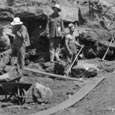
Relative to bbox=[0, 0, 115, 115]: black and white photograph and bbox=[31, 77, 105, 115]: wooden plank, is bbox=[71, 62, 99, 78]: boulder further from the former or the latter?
bbox=[31, 77, 105, 115]: wooden plank

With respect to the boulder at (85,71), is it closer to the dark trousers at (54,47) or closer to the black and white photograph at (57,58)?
the black and white photograph at (57,58)

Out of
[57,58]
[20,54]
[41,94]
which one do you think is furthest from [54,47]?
[41,94]

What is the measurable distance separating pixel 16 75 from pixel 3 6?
5.72 metres

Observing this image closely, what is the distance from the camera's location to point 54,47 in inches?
635

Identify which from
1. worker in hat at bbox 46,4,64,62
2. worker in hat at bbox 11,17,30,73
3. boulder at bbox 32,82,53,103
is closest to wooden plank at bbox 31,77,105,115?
boulder at bbox 32,82,53,103

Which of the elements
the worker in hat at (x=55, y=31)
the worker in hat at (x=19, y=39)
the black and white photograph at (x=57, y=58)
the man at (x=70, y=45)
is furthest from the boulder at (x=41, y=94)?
the worker in hat at (x=55, y=31)

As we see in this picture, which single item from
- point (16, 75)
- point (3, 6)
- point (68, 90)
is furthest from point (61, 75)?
point (3, 6)

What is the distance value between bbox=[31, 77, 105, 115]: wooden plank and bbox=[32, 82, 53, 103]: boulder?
48 cm

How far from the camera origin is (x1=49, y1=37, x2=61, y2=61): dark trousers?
1586 cm

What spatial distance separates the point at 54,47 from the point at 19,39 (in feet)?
7.48

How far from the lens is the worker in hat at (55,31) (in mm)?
15883

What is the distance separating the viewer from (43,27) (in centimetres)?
1712

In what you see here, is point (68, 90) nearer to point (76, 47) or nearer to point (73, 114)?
point (73, 114)

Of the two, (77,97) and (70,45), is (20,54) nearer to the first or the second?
(70,45)
